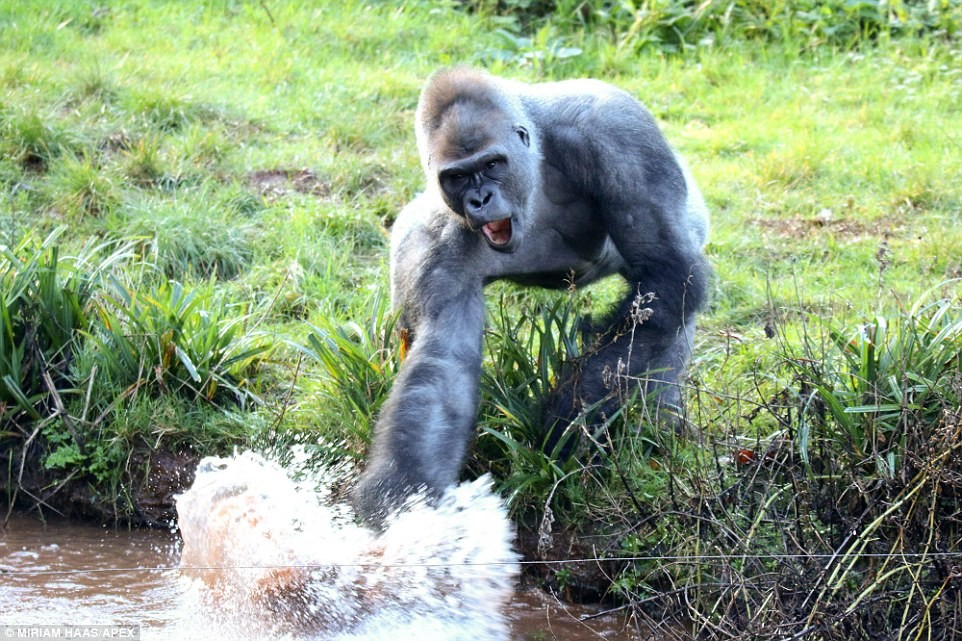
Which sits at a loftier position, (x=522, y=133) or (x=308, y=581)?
(x=522, y=133)

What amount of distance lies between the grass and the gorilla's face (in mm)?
487

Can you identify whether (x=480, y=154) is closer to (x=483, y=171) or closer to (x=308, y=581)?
(x=483, y=171)

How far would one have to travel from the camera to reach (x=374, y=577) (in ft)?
13.0

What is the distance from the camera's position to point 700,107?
27.8 feet

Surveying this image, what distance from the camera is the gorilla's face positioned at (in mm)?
4352

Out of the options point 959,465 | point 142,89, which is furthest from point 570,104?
point 142,89

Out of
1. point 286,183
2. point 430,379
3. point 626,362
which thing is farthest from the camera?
point 286,183

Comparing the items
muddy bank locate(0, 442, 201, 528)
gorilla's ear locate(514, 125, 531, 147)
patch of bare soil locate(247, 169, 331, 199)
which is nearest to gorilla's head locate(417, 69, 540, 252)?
gorilla's ear locate(514, 125, 531, 147)

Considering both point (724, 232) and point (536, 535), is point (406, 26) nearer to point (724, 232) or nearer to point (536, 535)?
point (724, 232)

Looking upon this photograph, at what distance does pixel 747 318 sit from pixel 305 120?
346cm

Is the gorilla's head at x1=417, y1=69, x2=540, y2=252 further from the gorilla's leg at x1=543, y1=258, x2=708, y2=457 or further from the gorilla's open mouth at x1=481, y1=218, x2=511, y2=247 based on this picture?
the gorilla's leg at x1=543, y1=258, x2=708, y2=457

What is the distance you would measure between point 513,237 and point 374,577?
4.36ft

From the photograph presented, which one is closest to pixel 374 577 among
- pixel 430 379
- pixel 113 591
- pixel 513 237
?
pixel 430 379

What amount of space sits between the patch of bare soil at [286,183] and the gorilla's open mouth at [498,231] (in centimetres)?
281
